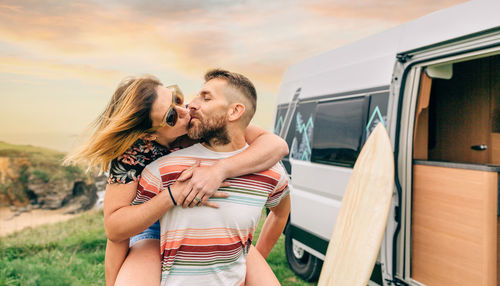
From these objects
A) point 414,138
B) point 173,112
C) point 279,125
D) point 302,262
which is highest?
point 279,125

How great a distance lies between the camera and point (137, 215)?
158cm

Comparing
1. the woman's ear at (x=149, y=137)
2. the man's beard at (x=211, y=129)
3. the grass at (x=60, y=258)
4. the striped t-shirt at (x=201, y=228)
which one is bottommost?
the grass at (x=60, y=258)

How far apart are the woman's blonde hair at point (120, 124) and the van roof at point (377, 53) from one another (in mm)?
2268

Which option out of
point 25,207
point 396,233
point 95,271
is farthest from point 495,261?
point 25,207

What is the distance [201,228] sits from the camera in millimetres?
1628

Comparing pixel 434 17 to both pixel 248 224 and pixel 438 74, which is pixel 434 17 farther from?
pixel 248 224

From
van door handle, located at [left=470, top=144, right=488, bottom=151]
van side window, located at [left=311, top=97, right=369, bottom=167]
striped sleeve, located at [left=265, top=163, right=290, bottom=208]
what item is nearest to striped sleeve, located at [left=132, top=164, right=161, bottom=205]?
striped sleeve, located at [left=265, top=163, right=290, bottom=208]

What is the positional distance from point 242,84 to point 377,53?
2.44 meters

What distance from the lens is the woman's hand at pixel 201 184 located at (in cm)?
158

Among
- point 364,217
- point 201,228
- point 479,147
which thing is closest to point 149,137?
point 201,228

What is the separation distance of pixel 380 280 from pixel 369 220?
56 centimetres

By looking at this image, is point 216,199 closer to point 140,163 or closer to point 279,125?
point 140,163

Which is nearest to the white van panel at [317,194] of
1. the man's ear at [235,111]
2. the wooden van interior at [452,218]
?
the wooden van interior at [452,218]

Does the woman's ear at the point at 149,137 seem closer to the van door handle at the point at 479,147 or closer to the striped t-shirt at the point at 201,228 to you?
the striped t-shirt at the point at 201,228
